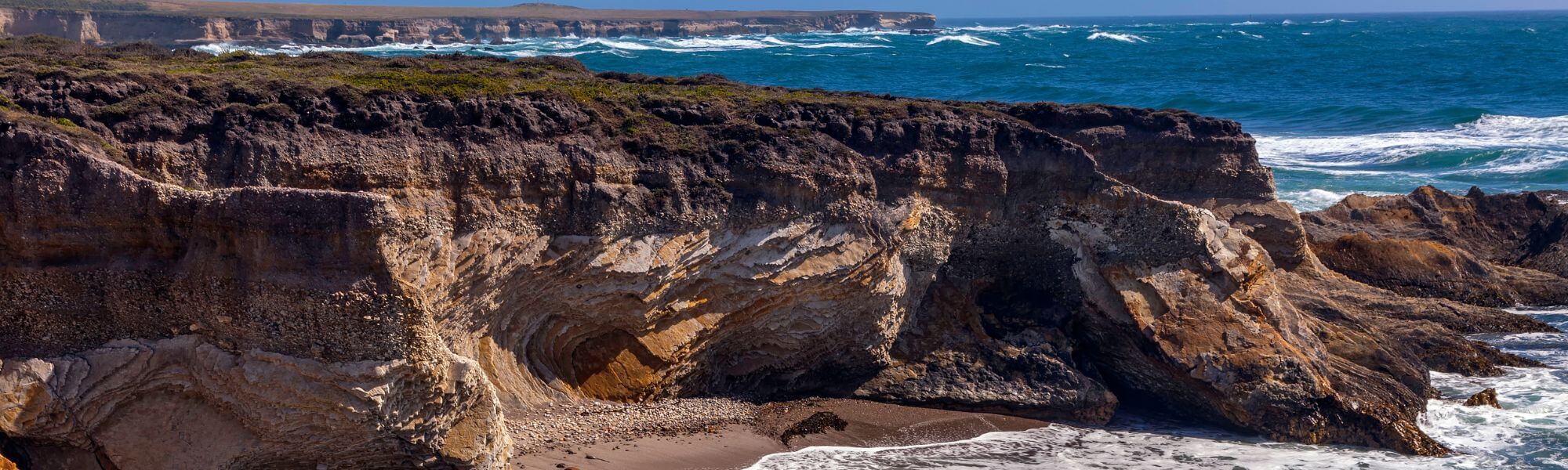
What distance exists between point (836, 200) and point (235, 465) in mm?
8029

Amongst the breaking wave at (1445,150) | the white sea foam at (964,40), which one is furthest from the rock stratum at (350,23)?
the breaking wave at (1445,150)

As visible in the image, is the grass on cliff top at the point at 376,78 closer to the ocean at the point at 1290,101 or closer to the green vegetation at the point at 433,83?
the green vegetation at the point at 433,83

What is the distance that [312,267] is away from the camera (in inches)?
412

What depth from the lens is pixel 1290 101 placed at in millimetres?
54188

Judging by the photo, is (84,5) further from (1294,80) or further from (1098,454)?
(1098,454)

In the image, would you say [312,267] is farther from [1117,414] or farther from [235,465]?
[1117,414]

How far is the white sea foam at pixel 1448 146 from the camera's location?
3744cm

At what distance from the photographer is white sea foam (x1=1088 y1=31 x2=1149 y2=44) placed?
4700 inches

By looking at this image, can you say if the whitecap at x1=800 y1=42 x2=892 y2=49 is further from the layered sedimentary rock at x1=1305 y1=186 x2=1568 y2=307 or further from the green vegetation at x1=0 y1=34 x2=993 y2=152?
the green vegetation at x1=0 y1=34 x2=993 y2=152

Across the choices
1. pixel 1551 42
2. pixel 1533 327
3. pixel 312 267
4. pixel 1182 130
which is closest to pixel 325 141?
pixel 312 267

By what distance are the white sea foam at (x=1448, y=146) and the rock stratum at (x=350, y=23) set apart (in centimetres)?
5652

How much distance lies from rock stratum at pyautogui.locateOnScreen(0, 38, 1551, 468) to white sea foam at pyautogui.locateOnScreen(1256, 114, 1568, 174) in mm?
18867

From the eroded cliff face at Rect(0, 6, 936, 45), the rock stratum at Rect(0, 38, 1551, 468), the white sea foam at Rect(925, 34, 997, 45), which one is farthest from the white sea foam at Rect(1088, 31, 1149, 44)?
the rock stratum at Rect(0, 38, 1551, 468)

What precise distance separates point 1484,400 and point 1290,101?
40.4 m
